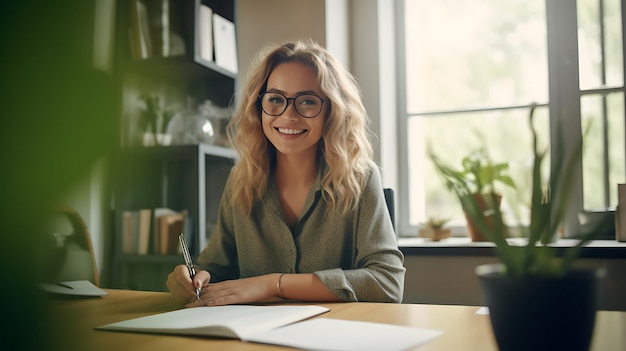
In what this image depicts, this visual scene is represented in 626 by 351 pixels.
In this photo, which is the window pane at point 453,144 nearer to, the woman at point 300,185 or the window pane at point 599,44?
the window pane at point 599,44

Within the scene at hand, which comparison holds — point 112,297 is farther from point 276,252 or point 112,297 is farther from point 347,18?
point 347,18

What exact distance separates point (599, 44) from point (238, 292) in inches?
78.9

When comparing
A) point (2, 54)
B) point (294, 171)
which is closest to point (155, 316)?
point (294, 171)

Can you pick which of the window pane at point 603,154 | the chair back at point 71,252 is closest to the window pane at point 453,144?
the window pane at point 603,154

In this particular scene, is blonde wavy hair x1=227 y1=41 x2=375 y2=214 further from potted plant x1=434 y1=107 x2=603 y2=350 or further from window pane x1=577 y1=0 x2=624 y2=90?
window pane x1=577 y1=0 x2=624 y2=90

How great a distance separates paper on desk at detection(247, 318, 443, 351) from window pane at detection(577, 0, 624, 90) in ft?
6.51

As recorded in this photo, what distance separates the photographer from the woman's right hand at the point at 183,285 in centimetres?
108

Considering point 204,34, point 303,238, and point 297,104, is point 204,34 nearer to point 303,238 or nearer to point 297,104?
point 297,104

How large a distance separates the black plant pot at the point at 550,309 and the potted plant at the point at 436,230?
192 cm

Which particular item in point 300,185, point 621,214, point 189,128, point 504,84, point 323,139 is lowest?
point 621,214

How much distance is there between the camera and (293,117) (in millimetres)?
1442

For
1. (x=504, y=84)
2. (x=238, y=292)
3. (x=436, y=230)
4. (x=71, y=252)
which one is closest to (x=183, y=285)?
(x=238, y=292)

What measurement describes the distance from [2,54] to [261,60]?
152cm

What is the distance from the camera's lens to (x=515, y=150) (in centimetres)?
249
